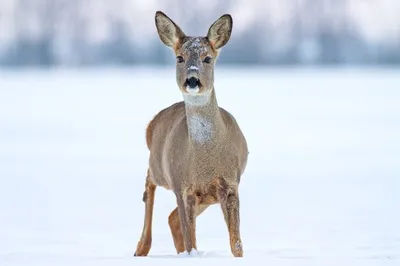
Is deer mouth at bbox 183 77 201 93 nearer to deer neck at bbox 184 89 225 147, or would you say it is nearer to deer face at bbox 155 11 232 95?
deer face at bbox 155 11 232 95

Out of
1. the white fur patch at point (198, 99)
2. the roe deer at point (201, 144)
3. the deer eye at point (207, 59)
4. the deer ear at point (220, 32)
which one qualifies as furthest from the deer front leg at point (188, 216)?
the deer ear at point (220, 32)

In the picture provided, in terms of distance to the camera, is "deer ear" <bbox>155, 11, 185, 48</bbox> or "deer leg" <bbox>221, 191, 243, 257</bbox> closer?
"deer leg" <bbox>221, 191, 243, 257</bbox>

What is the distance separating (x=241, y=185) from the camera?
15.0m

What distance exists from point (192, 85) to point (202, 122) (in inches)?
16.1

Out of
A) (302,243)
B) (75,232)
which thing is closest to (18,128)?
(75,232)

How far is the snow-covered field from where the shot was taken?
9555mm

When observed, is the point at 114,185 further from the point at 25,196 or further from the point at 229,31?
the point at 229,31

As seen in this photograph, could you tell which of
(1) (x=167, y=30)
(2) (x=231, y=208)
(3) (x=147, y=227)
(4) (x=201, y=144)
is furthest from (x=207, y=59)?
(3) (x=147, y=227)

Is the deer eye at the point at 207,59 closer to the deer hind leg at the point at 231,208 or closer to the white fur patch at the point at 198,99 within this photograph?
the white fur patch at the point at 198,99

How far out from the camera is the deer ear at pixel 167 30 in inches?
331

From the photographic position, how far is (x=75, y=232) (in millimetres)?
10953

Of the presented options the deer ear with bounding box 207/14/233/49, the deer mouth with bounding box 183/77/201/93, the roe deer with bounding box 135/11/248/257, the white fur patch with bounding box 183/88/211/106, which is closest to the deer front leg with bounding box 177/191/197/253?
the roe deer with bounding box 135/11/248/257

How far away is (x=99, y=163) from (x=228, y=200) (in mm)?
10013

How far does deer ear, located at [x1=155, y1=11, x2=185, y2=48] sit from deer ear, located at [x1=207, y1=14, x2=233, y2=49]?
207mm
